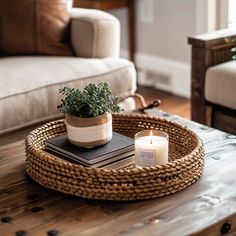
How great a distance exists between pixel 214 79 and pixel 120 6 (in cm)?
147

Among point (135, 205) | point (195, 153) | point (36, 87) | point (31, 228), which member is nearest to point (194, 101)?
point (36, 87)

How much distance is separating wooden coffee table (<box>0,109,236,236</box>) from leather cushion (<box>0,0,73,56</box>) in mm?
1222

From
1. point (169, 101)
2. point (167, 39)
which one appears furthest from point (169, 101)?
point (167, 39)

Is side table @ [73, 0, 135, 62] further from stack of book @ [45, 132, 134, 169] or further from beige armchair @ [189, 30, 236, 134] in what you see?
stack of book @ [45, 132, 134, 169]

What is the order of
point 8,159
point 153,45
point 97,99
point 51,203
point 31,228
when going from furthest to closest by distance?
point 153,45, point 8,159, point 97,99, point 51,203, point 31,228

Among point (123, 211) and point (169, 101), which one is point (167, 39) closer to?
point (169, 101)

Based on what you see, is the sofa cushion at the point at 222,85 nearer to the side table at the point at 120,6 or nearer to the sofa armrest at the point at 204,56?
the sofa armrest at the point at 204,56

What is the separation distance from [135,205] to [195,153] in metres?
0.25

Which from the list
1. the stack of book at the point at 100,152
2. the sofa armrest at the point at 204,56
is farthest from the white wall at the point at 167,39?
the stack of book at the point at 100,152

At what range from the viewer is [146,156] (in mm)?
1608

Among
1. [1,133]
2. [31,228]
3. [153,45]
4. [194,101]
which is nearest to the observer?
[31,228]

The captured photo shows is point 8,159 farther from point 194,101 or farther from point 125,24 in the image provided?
point 125,24

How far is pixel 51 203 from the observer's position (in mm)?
1494

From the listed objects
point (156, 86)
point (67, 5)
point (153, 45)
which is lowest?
point (156, 86)
